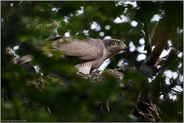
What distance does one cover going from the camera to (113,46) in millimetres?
9477

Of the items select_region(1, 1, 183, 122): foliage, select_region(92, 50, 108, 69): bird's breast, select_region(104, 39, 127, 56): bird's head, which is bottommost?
select_region(92, 50, 108, 69): bird's breast

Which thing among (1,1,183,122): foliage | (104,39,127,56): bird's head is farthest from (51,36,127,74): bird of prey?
(1,1,183,122): foliage

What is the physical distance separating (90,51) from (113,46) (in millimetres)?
879

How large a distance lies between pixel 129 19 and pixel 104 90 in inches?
93.4

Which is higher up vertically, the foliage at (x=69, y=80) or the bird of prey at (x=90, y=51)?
the foliage at (x=69, y=80)

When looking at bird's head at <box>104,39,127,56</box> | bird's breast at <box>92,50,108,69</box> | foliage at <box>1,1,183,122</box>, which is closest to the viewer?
foliage at <box>1,1,183,122</box>

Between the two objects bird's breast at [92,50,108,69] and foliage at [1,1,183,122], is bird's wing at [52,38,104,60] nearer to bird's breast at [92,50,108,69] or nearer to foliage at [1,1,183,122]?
bird's breast at [92,50,108,69]

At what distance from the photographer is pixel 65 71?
2.76 metres

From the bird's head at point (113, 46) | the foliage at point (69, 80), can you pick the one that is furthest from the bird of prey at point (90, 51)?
the foliage at point (69, 80)

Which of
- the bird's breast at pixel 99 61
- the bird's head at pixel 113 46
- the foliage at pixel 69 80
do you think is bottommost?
the bird's breast at pixel 99 61

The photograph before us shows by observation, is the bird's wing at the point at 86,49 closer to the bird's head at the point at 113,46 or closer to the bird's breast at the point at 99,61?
the bird's breast at the point at 99,61

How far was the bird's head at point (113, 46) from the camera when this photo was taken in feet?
31.0

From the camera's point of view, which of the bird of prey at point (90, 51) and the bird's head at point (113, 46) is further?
the bird's head at point (113, 46)

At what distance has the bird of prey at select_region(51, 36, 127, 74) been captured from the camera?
323 inches
